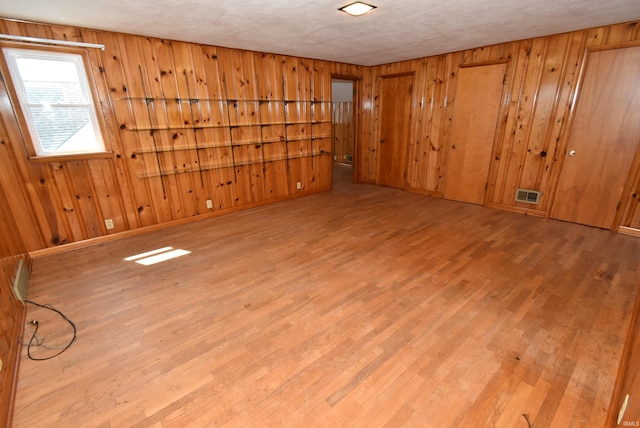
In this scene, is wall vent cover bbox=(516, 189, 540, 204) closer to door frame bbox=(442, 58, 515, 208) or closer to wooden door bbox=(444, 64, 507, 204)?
door frame bbox=(442, 58, 515, 208)

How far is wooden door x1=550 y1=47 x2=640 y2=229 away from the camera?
3.29m

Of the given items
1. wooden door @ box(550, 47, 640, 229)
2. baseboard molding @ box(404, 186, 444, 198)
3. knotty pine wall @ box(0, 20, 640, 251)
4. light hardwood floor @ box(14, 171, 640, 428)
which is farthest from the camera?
baseboard molding @ box(404, 186, 444, 198)

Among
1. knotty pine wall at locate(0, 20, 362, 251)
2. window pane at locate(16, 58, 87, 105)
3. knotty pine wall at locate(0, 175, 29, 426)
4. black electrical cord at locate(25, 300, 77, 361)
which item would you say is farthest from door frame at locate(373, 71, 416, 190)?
knotty pine wall at locate(0, 175, 29, 426)

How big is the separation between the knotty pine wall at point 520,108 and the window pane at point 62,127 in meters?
5.06

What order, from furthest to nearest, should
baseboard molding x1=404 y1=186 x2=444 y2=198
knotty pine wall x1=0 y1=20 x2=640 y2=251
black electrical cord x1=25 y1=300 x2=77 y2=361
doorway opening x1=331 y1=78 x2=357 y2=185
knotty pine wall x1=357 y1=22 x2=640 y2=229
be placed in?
doorway opening x1=331 y1=78 x2=357 y2=185, baseboard molding x1=404 y1=186 x2=444 y2=198, knotty pine wall x1=357 y1=22 x2=640 y2=229, knotty pine wall x1=0 y1=20 x2=640 y2=251, black electrical cord x1=25 y1=300 x2=77 y2=361

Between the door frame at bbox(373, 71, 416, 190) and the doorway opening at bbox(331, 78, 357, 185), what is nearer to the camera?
the door frame at bbox(373, 71, 416, 190)

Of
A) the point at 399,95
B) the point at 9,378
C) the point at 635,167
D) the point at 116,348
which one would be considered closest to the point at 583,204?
the point at 635,167

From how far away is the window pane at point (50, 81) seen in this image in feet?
9.45

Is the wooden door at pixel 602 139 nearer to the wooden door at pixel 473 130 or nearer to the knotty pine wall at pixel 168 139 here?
the wooden door at pixel 473 130

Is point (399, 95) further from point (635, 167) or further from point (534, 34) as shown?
point (635, 167)

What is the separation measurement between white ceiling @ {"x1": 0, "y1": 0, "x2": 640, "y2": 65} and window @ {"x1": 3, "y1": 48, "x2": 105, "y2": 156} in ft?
1.27

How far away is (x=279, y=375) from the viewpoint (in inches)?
64.1

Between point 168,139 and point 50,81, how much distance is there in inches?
48.2

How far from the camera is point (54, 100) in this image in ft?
9.92
